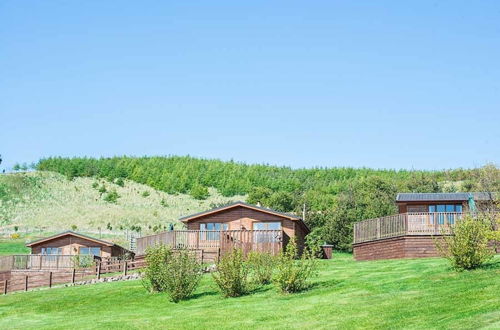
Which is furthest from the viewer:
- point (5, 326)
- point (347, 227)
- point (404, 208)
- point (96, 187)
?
point (96, 187)

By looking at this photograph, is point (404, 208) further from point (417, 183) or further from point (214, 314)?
point (417, 183)

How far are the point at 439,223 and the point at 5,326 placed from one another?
2235 centimetres

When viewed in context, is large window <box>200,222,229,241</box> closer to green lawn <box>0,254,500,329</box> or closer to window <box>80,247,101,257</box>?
green lawn <box>0,254,500,329</box>

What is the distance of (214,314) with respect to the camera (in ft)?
79.7

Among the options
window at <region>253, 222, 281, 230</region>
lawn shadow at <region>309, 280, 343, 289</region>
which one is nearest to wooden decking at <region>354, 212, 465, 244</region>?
window at <region>253, 222, 281, 230</region>

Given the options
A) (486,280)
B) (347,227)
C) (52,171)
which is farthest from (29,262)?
(52,171)

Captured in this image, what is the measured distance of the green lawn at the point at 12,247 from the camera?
227 ft

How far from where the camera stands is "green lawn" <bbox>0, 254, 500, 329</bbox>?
2005cm

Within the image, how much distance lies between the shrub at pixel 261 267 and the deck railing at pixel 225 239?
8812 mm

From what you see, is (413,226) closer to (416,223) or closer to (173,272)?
(416,223)

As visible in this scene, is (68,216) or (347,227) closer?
(347,227)

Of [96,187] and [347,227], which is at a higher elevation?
[96,187]

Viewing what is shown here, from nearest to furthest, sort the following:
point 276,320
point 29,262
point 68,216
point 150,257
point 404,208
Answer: point 276,320 < point 150,257 < point 404,208 < point 29,262 < point 68,216

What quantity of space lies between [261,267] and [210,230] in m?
14.6
